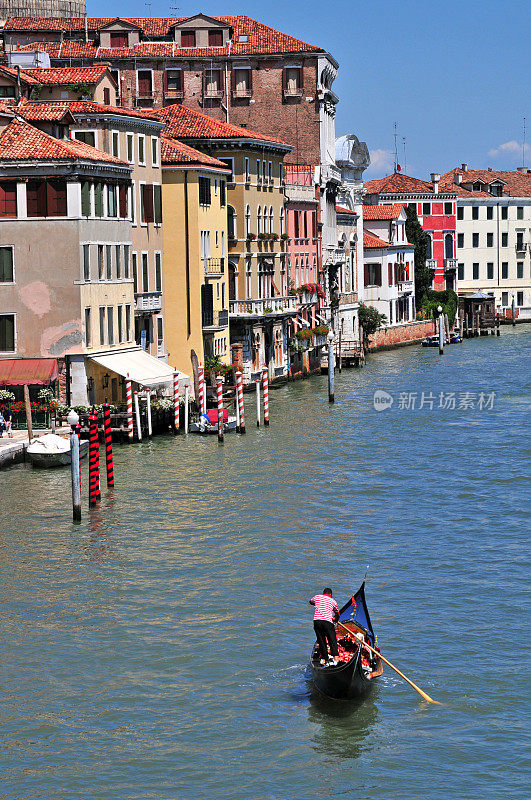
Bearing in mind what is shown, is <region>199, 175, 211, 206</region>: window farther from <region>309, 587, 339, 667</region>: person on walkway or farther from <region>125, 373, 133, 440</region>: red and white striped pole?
<region>309, 587, 339, 667</region>: person on walkway

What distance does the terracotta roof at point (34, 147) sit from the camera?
3959 centimetres

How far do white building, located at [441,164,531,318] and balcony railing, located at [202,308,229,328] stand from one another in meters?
55.3

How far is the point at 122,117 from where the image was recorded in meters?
44.7

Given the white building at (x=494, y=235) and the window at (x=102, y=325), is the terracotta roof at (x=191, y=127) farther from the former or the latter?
the white building at (x=494, y=235)

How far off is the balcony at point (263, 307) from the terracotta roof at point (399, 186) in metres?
40.7

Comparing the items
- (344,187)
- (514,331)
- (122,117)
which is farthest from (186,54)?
(514,331)

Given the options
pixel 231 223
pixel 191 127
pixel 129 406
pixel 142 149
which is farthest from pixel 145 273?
pixel 191 127

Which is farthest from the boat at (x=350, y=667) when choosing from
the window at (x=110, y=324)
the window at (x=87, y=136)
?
the window at (x=87, y=136)

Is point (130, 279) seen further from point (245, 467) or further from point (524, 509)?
point (524, 509)

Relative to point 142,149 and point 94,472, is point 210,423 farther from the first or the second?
point 94,472

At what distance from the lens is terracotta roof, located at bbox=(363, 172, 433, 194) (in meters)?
101

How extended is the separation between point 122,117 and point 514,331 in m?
60.0

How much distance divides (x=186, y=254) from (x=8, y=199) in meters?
10.1

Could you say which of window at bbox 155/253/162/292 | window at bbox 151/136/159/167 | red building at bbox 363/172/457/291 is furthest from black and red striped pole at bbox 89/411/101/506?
red building at bbox 363/172/457/291
